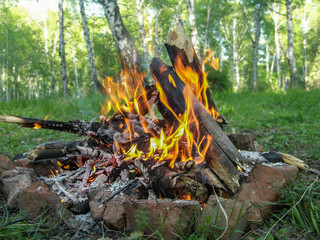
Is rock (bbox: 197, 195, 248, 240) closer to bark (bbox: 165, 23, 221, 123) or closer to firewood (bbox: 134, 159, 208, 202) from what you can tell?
firewood (bbox: 134, 159, 208, 202)

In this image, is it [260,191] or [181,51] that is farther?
[181,51]

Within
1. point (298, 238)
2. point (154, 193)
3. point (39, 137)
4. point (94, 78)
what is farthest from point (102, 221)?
point (94, 78)

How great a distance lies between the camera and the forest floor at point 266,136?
172 centimetres

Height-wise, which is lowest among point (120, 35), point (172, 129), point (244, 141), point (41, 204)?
point (41, 204)

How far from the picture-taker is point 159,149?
100 inches

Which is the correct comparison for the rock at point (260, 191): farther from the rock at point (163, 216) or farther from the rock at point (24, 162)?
the rock at point (24, 162)

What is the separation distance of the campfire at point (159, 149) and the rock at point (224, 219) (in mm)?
254

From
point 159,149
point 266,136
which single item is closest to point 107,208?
point 159,149

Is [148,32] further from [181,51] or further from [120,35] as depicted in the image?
[181,51]

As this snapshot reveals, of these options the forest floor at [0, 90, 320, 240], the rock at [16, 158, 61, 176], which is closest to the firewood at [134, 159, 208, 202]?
the forest floor at [0, 90, 320, 240]

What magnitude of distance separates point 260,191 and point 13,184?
232 centimetres

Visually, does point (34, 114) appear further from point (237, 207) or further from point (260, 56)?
point (260, 56)

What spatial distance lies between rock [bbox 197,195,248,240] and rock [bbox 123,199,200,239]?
0.30 feet

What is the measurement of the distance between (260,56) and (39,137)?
4770 centimetres
